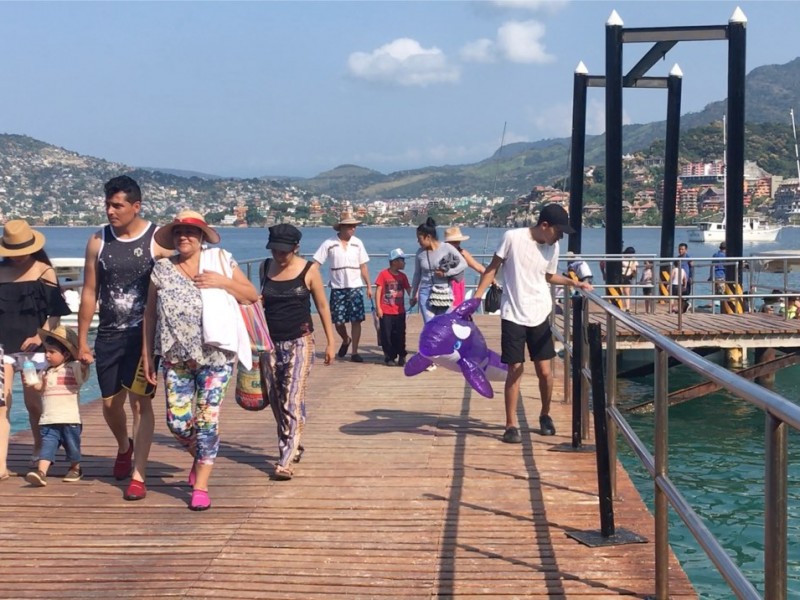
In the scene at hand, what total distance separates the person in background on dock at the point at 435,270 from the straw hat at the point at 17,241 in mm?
4747

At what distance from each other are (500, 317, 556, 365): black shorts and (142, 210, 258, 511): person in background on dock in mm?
2042

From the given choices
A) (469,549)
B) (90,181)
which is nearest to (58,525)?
(469,549)

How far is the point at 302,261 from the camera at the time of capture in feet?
21.1

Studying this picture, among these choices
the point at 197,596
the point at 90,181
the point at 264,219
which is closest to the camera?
the point at 197,596

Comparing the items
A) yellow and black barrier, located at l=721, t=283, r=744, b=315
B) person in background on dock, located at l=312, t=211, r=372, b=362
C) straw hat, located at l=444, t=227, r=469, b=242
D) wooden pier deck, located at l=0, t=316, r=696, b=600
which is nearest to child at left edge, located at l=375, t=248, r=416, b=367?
person in background on dock, located at l=312, t=211, r=372, b=362

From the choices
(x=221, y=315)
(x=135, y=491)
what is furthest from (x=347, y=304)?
(x=221, y=315)

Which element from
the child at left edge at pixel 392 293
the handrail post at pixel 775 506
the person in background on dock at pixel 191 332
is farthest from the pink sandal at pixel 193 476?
the child at left edge at pixel 392 293

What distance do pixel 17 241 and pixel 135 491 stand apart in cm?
159

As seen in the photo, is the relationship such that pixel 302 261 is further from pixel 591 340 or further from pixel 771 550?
pixel 771 550

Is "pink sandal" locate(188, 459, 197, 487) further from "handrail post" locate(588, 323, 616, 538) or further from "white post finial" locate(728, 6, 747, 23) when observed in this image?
"white post finial" locate(728, 6, 747, 23)

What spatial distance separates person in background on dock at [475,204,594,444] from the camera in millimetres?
7000

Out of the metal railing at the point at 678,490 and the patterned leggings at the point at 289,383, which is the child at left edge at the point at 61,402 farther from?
the metal railing at the point at 678,490

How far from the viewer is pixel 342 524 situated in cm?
525

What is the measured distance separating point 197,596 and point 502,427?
3978mm
